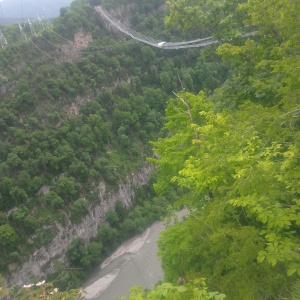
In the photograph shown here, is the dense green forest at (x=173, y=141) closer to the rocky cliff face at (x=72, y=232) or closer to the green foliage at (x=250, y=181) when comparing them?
the green foliage at (x=250, y=181)

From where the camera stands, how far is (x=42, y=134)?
731 inches

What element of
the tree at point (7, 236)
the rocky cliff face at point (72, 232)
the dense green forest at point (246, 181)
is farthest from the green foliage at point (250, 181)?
the rocky cliff face at point (72, 232)

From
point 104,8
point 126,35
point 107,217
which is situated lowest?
point 107,217

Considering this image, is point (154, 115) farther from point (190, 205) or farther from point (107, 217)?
point (190, 205)

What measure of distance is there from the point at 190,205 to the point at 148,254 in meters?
10.6

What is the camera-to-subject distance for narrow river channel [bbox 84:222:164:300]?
15.0m

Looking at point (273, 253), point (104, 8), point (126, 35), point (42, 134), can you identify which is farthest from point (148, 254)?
point (104, 8)

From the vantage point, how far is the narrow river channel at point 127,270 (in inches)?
589

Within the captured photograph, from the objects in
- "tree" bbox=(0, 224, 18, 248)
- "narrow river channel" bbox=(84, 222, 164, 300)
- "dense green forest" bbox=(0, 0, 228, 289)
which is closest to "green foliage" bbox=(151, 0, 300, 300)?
"narrow river channel" bbox=(84, 222, 164, 300)

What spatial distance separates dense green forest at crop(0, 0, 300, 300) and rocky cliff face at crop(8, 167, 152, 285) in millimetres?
370

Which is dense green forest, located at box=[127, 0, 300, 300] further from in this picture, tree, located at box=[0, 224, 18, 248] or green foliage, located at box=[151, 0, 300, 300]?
tree, located at box=[0, 224, 18, 248]

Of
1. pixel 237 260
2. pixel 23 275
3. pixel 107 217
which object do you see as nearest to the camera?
pixel 237 260

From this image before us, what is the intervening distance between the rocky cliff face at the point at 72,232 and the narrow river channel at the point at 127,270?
181 cm

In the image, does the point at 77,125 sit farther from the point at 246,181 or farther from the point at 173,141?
the point at 246,181
